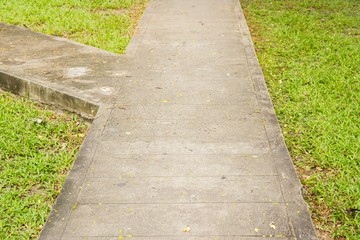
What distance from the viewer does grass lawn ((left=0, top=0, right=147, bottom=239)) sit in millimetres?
3045

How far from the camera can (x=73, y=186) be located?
125 inches

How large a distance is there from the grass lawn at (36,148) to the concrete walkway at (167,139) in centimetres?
22

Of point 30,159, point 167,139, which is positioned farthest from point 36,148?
point 167,139

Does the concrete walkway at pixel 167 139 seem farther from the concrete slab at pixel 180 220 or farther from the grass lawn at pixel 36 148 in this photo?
the grass lawn at pixel 36 148

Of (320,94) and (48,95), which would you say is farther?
(320,94)

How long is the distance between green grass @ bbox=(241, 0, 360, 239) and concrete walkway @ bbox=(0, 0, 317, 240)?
0.85 feet

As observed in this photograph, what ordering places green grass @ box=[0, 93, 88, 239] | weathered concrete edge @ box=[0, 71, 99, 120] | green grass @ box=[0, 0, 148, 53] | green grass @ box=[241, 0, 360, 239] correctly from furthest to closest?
1. green grass @ box=[0, 0, 148, 53]
2. weathered concrete edge @ box=[0, 71, 99, 120]
3. green grass @ box=[241, 0, 360, 239]
4. green grass @ box=[0, 93, 88, 239]

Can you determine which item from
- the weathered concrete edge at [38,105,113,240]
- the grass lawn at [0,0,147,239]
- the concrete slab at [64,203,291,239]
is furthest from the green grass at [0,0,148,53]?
the concrete slab at [64,203,291,239]

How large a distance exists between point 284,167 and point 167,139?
1.27 meters

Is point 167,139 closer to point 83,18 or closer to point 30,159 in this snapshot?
point 30,159

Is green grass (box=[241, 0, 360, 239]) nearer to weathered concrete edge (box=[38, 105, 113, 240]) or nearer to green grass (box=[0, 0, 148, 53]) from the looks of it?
weathered concrete edge (box=[38, 105, 113, 240])

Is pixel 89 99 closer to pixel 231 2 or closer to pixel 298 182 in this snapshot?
pixel 298 182

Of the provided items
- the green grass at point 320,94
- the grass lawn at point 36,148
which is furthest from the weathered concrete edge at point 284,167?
the grass lawn at point 36,148

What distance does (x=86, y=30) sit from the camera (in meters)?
6.89
